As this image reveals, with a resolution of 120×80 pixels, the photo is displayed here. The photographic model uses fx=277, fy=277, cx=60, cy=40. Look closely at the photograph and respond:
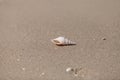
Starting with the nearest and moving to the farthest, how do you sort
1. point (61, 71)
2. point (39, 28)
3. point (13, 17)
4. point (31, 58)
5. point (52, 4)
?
point (61, 71) < point (31, 58) < point (39, 28) < point (13, 17) < point (52, 4)

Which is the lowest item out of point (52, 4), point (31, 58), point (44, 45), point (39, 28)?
point (31, 58)

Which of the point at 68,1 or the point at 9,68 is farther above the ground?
the point at 68,1

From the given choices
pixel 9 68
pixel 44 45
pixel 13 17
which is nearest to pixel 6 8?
pixel 13 17

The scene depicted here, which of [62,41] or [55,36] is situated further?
[55,36]

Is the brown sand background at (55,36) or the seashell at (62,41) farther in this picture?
the seashell at (62,41)

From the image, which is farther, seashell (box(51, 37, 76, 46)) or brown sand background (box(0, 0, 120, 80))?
seashell (box(51, 37, 76, 46))

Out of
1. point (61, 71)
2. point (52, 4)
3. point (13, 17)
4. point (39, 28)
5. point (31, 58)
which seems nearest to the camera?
point (61, 71)

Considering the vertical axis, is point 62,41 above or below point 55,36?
below

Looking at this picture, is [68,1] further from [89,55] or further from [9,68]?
[9,68]
